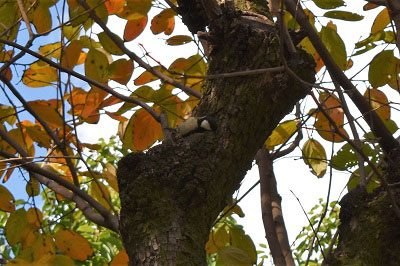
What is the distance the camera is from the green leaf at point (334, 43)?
60.8 inches

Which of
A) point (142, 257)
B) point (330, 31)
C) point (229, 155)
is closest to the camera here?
point (142, 257)

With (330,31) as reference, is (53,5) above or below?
above

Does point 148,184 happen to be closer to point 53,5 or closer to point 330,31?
point 330,31

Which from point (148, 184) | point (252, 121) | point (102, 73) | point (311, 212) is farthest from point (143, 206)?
point (311, 212)

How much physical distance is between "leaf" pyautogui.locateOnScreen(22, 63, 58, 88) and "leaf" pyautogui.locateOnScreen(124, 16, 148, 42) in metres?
0.29

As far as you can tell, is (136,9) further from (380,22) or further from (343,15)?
(380,22)

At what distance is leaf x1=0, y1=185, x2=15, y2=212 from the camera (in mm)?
1726

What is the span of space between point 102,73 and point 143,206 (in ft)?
1.93

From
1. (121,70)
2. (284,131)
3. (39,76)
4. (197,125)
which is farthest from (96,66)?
(284,131)

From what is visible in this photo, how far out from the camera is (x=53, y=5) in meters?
1.74

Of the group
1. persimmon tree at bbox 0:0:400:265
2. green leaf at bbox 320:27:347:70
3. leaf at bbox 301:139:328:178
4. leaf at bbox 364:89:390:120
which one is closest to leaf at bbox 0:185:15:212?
persimmon tree at bbox 0:0:400:265

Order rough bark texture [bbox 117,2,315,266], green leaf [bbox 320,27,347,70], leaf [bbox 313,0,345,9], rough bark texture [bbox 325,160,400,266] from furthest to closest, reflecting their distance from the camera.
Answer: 1. green leaf [bbox 320,27,347,70]
2. leaf [bbox 313,0,345,9]
3. rough bark texture [bbox 325,160,400,266]
4. rough bark texture [bbox 117,2,315,266]

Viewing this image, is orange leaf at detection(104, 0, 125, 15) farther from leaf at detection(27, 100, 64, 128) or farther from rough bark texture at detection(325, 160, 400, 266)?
rough bark texture at detection(325, 160, 400, 266)

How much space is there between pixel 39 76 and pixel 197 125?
78cm
